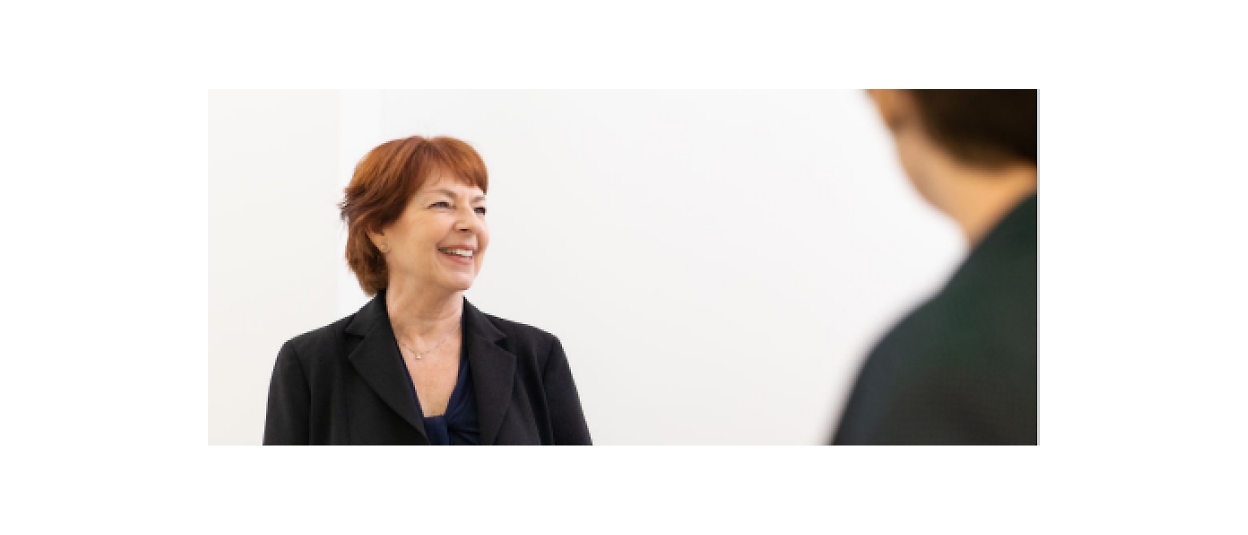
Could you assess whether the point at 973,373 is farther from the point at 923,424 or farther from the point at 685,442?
the point at 685,442

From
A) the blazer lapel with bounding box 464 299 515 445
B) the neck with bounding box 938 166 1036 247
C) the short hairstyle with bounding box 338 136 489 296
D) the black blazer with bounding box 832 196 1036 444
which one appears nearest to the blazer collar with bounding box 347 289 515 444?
the blazer lapel with bounding box 464 299 515 445

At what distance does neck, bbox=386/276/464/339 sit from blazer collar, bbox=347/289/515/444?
3cm

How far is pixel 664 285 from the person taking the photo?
3.05 metres

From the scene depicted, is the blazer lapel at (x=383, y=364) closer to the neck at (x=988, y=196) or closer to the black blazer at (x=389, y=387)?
the black blazer at (x=389, y=387)

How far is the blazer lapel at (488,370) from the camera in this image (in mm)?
2918

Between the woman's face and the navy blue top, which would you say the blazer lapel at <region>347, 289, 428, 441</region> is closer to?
the navy blue top

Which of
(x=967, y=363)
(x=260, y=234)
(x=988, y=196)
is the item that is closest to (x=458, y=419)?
(x=260, y=234)

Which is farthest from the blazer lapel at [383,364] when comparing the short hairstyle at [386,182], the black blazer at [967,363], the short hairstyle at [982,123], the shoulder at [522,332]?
the short hairstyle at [982,123]

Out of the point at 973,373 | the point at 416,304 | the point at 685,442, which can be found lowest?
the point at 685,442

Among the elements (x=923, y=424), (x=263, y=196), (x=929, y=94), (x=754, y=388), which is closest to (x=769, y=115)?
(x=929, y=94)

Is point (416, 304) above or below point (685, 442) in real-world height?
above

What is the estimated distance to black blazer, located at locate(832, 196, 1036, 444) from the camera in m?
3.04

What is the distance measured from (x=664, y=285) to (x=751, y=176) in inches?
15.2

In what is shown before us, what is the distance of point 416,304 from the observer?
297 cm
